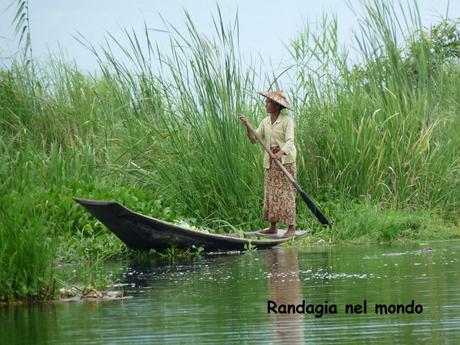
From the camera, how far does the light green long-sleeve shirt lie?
14055 millimetres

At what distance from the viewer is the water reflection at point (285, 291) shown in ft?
22.4

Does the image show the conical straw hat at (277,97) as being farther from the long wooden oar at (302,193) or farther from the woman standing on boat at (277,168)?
the long wooden oar at (302,193)

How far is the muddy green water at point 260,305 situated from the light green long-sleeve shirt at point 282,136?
86.0 inches

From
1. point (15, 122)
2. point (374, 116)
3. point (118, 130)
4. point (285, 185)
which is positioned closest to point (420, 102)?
point (374, 116)

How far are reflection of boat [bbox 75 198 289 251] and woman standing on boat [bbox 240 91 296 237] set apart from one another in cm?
79

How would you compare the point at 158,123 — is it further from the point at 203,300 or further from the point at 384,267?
the point at 203,300

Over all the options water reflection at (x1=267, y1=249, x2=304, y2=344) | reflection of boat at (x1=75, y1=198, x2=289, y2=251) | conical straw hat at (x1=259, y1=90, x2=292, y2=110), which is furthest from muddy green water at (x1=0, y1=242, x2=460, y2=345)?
conical straw hat at (x1=259, y1=90, x2=292, y2=110)

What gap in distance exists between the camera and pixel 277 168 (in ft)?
46.9

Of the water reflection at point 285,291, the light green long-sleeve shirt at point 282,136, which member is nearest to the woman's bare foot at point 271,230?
the light green long-sleeve shirt at point 282,136

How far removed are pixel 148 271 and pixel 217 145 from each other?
3.57m

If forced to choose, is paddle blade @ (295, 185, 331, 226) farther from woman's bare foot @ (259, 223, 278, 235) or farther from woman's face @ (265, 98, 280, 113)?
woman's face @ (265, 98, 280, 113)

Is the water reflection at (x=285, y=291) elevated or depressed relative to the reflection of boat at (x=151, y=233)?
depressed

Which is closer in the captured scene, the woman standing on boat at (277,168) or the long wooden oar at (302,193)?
the long wooden oar at (302,193)

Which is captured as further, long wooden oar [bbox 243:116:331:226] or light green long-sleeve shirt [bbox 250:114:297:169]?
light green long-sleeve shirt [bbox 250:114:297:169]
